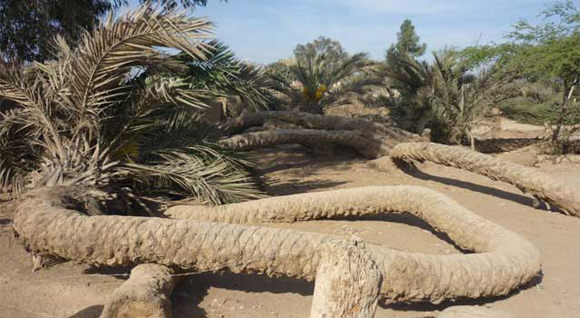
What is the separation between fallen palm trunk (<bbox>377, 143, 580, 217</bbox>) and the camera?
16.5 ft

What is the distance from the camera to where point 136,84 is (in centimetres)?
473

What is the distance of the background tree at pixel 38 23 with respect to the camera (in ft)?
24.2

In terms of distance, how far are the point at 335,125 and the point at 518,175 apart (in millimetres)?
4663

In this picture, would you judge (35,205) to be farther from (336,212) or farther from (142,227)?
(336,212)

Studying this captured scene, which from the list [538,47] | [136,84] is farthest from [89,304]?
[538,47]

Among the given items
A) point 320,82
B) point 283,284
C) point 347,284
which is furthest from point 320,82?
point 347,284

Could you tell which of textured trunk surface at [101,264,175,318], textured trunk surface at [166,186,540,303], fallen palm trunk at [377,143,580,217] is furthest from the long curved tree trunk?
fallen palm trunk at [377,143,580,217]

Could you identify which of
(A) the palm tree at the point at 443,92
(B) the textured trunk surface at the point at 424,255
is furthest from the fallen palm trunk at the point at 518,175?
(A) the palm tree at the point at 443,92

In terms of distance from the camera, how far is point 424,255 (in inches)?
121

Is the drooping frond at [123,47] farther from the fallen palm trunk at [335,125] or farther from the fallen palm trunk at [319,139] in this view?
the fallen palm trunk at [335,125]

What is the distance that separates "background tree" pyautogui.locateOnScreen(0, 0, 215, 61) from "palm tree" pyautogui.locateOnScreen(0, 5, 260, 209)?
2.98 metres

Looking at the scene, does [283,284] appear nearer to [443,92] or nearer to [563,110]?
[443,92]

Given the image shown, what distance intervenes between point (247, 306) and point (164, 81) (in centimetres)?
242

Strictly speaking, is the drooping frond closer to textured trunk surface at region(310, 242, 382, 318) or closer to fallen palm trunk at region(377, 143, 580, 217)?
textured trunk surface at region(310, 242, 382, 318)
